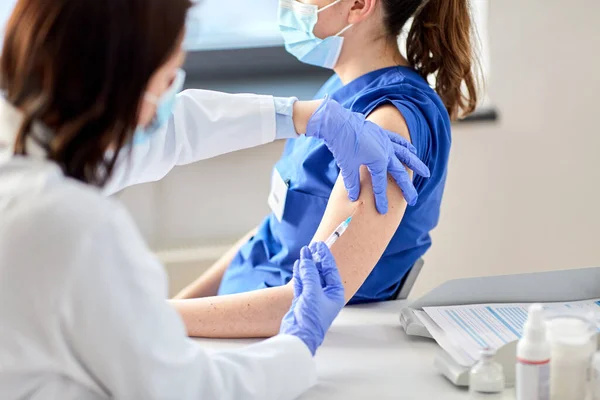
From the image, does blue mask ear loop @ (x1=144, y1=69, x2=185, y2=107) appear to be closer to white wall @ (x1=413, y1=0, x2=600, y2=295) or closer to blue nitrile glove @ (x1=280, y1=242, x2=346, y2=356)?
blue nitrile glove @ (x1=280, y1=242, x2=346, y2=356)

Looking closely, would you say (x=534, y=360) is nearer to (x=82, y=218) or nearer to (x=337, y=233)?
(x=337, y=233)

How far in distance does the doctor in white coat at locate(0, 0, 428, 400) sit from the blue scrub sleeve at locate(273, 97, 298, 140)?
0.59 metres

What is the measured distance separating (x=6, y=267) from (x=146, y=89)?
28cm

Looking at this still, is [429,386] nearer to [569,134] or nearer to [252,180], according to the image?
[252,180]

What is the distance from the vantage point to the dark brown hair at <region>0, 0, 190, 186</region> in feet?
3.05

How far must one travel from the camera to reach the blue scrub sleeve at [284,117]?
1.64 meters

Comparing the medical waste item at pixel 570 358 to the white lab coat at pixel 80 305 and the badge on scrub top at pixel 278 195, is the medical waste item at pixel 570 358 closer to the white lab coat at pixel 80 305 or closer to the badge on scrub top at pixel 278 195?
the white lab coat at pixel 80 305

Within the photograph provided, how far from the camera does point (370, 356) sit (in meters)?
1.39

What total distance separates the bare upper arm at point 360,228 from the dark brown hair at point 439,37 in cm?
42

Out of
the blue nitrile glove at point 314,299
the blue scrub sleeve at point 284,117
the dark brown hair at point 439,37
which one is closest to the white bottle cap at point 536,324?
the blue nitrile glove at point 314,299

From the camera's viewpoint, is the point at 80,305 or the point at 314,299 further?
the point at 314,299

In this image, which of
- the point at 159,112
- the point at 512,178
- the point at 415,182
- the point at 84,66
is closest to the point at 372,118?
the point at 415,182

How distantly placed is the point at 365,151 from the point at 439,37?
478 millimetres

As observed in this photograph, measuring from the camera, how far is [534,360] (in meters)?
1.09
